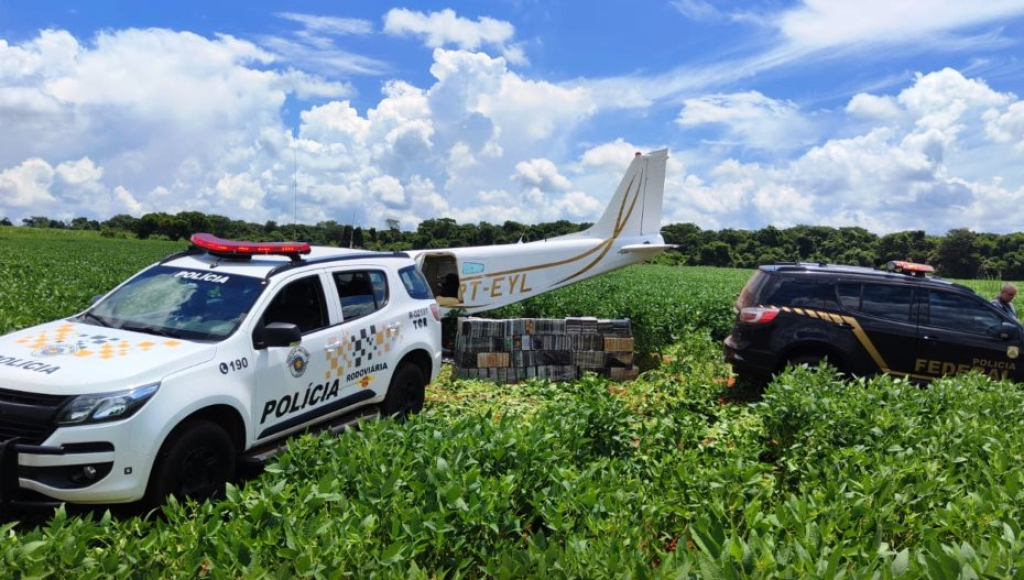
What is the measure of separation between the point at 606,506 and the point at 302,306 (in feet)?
13.6

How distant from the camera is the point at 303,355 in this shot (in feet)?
19.6

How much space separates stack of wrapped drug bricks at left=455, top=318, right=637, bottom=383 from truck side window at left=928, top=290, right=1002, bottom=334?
4.57 metres

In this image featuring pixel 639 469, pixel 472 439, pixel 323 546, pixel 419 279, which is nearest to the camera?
pixel 323 546

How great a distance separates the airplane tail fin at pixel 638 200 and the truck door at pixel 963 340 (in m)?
9.26

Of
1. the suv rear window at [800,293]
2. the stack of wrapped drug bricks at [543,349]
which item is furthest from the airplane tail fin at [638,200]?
the suv rear window at [800,293]

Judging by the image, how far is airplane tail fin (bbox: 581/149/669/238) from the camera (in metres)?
18.2

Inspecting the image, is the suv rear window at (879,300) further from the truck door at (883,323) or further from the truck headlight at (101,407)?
the truck headlight at (101,407)

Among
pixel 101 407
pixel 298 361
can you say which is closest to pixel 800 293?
pixel 298 361

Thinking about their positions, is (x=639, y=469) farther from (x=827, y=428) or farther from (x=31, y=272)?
(x=31, y=272)

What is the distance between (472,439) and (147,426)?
2335 millimetres

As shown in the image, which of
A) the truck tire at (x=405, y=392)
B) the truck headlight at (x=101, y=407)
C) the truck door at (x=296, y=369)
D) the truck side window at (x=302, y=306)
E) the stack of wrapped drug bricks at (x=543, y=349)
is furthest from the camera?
the stack of wrapped drug bricks at (x=543, y=349)

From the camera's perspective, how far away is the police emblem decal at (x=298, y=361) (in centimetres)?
583

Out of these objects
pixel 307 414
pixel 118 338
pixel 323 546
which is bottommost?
pixel 307 414

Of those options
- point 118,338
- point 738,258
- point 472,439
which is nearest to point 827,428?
point 472,439
